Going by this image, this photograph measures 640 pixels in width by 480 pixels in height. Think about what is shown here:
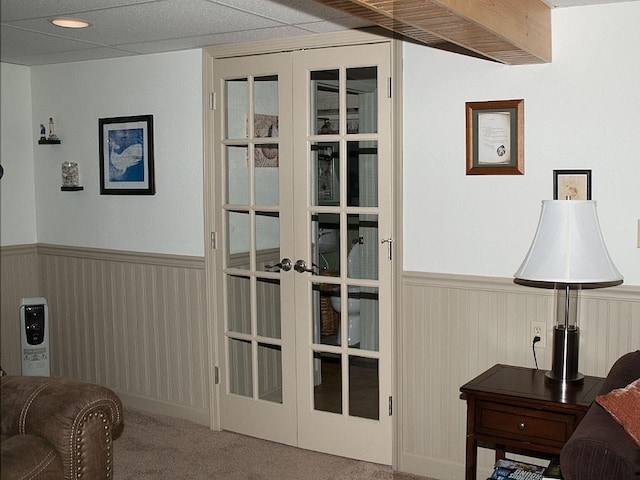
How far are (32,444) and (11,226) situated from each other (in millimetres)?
2546

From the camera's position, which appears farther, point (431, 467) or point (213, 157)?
point (213, 157)

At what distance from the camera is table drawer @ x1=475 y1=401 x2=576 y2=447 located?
2.95 m

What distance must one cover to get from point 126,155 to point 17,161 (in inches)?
35.7

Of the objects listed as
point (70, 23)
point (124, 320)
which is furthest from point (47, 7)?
point (124, 320)

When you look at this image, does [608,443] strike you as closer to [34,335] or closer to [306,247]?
[306,247]

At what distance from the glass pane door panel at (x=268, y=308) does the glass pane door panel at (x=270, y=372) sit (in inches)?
3.2

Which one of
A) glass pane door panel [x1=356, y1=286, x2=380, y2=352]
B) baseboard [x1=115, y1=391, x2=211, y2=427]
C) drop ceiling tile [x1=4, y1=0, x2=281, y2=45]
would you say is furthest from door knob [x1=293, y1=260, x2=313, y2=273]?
drop ceiling tile [x1=4, y1=0, x2=281, y2=45]

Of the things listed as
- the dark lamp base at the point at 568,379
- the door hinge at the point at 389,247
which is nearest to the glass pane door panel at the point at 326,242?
the door hinge at the point at 389,247

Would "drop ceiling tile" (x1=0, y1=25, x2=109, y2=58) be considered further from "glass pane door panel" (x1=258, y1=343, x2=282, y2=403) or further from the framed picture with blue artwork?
"glass pane door panel" (x1=258, y1=343, x2=282, y2=403)

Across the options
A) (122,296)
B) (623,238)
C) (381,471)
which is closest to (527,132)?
(623,238)

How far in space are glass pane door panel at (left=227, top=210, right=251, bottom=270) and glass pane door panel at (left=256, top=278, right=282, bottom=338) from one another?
0.54 ft

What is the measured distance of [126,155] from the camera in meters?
→ 4.66

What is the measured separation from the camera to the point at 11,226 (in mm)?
5082

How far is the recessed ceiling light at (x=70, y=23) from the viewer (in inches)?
140
